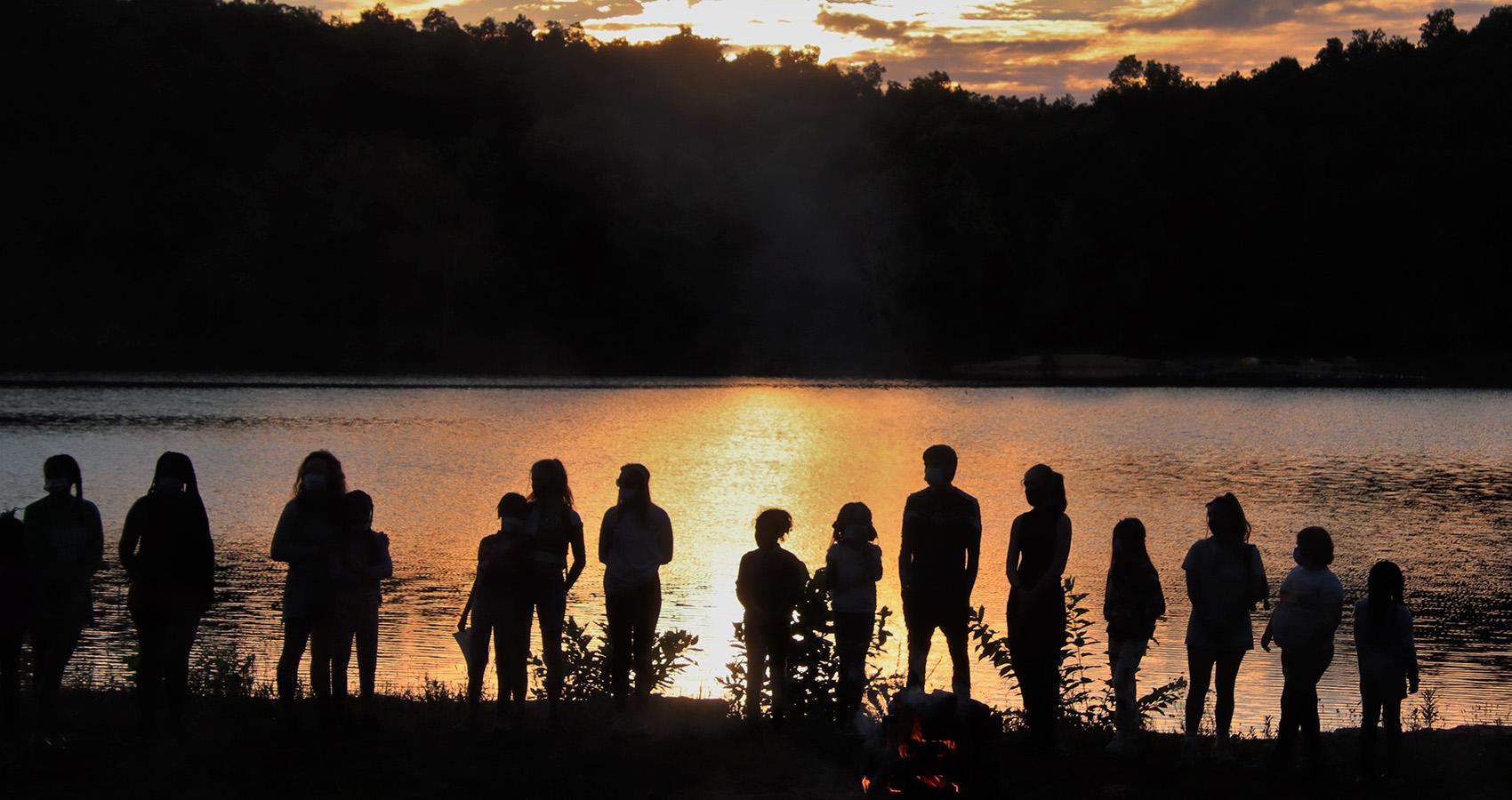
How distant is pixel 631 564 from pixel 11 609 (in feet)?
9.87

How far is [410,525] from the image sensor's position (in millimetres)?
22891

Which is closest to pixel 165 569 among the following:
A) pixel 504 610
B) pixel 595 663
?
pixel 504 610

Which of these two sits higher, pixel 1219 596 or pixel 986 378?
pixel 1219 596

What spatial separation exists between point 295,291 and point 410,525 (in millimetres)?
56741

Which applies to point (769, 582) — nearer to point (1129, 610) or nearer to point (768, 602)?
point (768, 602)

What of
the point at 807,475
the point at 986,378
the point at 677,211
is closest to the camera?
the point at 807,475

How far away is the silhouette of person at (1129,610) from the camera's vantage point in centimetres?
793

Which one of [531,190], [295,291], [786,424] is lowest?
[786,424]

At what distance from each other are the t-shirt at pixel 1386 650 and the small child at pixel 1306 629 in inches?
5.9

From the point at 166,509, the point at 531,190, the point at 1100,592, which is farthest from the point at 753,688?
the point at 531,190

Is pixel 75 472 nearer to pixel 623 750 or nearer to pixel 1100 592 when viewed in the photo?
pixel 623 750

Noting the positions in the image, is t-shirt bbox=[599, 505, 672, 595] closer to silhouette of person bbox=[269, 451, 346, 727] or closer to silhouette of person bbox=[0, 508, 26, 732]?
silhouette of person bbox=[269, 451, 346, 727]

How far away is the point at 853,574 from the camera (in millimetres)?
8281

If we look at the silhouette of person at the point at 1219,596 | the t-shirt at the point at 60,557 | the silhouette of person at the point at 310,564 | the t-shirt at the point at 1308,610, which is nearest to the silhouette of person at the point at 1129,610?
the silhouette of person at the point at 1219,596
